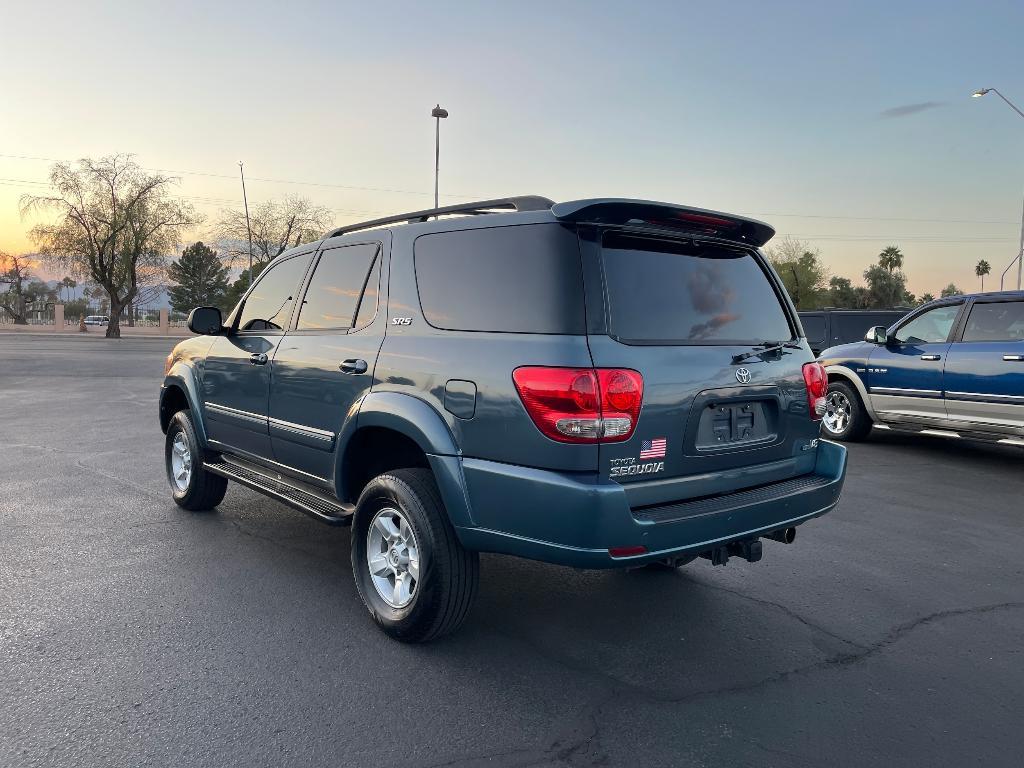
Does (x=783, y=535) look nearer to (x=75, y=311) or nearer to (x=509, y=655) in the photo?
(x=509, y=655)

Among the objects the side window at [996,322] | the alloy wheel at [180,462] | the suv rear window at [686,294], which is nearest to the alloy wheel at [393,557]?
the suv rear window at [686,294]

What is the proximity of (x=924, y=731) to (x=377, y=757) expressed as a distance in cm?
207

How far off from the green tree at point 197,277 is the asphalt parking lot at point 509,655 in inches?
3703

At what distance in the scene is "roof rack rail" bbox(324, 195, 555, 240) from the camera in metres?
3.46

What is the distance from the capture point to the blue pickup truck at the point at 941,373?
789 centimetres

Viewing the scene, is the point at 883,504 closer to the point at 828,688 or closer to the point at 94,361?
the point at 828,688

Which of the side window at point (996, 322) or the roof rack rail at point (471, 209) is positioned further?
the side window at point (996, 322)

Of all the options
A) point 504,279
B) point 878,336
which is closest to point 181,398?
point 504,279

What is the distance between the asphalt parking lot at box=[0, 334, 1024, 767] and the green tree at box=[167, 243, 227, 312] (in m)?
94.1

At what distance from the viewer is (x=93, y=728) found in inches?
112

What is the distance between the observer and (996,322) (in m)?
8.14

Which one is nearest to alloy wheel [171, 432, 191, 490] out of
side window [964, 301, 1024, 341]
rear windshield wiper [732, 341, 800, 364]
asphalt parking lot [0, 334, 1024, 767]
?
asphalt parking lot [0, 334, 1024, 767]

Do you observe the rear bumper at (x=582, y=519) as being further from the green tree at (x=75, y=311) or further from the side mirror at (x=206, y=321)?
the green tree at (x=75, y=311)

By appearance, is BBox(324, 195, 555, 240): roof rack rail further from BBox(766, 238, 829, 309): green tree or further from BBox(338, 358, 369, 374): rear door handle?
BBox(766, 238, 829, 309): green tree
